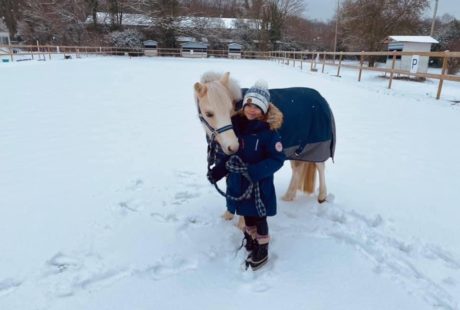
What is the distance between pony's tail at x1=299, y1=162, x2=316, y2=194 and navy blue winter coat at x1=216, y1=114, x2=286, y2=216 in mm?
1019

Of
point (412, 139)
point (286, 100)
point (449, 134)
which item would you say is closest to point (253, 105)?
point (286, 100)

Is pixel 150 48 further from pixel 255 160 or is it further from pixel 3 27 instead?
pixel 255 160

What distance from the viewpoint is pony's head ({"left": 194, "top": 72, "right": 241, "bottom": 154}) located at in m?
Result: 2.00

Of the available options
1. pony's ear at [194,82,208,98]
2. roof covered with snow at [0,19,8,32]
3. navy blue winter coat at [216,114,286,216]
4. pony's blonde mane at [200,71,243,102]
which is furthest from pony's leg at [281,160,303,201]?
roof covered with snow at [0,19,8,32]

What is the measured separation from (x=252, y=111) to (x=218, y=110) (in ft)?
0.67

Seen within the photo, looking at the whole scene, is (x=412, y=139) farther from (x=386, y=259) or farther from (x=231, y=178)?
(x=231, y=178)

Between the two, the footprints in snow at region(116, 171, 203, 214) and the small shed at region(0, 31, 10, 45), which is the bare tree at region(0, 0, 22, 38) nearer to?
the small shed at region(0, 31, 10, 45)

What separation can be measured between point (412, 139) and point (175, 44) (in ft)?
118

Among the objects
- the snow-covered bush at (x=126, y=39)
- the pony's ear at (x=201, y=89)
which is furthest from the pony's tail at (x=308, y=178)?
the snow-covered bush at (x=126, y=39)

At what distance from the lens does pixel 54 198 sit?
3.04 metres

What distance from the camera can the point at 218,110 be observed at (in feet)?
6.68

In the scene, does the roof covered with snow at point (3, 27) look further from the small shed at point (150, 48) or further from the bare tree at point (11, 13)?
the small shed at point (150, 48)

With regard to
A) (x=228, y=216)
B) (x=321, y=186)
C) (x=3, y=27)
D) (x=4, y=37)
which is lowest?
(x=228, y=216)

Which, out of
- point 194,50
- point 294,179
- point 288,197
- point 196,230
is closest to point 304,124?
point 294,179
